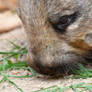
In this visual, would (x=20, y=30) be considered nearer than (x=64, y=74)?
No

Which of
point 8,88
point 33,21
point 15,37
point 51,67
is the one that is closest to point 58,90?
point 51,67

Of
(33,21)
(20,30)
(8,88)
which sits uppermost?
(20,30)

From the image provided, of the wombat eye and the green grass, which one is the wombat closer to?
the wombat eye

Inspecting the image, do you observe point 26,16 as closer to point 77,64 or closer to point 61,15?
point 61,15

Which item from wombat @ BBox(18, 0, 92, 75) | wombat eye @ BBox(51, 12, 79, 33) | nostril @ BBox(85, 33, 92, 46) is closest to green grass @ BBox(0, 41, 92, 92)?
wombat @ BBox(18, 0, 92, 75)

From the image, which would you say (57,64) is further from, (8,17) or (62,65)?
(8,17)

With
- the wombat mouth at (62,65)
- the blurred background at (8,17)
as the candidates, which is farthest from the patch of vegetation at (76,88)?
the blurred background at (8,17)

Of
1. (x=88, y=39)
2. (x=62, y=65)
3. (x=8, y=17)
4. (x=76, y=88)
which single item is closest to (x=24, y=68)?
(x=62, y=65)

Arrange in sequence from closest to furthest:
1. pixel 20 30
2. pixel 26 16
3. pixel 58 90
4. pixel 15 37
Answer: pixel 58 90
pixel 26 16
pixel 15 37
pixel 20 30
